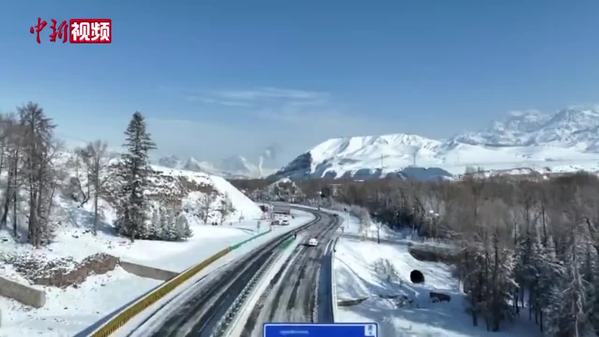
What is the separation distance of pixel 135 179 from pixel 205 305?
30787 mm

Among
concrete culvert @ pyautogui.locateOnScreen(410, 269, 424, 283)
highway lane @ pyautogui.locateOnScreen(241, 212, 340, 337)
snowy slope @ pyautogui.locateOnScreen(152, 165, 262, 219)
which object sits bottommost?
concrete culvert @ pyautogui.locateOnScreen(410, 269, 424, 283)

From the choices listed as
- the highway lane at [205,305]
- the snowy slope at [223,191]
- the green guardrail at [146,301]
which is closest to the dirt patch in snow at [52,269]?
the green guardrail at [146,301]

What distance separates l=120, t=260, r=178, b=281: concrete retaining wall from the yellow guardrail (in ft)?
8.21

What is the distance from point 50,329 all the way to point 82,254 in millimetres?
17002

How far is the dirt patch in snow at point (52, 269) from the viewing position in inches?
1654

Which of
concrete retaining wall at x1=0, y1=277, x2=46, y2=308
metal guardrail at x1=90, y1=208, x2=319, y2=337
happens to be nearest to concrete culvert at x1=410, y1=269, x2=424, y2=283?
metal guardrail at x1=90, y1=208, x2=319, y2=337

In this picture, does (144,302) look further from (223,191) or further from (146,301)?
(223,191)

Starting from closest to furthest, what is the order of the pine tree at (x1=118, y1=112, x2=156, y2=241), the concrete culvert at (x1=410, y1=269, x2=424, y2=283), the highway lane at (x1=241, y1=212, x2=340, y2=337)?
1. the highway lane at (x1=241, y1=212, x2=340, y2=337)
2. the pine tree at (x1=118, y1=112, x2=156, y2=241)
3. the concrete culvert at (x1=410, y1=269, x2=424, y2=283)

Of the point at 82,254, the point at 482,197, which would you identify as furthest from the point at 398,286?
the point at 482,197

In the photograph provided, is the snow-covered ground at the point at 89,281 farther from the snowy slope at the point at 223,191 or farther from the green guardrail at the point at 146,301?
the snowy slope at the point at 223,191

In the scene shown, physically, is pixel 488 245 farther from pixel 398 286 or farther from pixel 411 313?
pixel 398 286

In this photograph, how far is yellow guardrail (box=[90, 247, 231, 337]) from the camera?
2915cm

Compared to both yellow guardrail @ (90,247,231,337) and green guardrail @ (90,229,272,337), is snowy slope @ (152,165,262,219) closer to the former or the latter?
green guardrail @ (90,229,272,337)

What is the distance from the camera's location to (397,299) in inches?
2199
